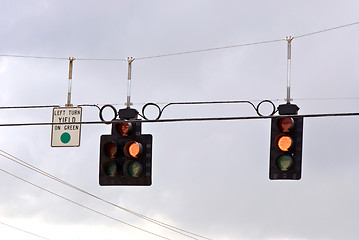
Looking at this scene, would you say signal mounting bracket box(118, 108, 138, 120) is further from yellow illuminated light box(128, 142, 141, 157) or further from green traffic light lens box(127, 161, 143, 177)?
green traffic light lens box(127, 161, 143, 177)

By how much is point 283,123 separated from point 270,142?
43cm

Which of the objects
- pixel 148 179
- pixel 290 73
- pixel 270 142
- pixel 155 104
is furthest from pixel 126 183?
pixel 290 73

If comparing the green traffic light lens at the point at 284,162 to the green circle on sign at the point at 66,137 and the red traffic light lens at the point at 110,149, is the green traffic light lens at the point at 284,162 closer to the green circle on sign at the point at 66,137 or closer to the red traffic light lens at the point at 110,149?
the red traffic light lens at the point at 110,149

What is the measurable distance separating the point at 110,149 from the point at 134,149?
48 centimetres

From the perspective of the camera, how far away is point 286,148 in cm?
1310

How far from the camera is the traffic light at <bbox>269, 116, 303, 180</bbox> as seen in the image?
13008 millimetres

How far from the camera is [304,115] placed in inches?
517

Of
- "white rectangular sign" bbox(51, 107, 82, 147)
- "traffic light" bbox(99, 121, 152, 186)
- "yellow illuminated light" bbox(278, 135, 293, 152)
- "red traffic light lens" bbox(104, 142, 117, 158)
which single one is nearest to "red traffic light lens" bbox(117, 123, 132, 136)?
"traffic light" bbox(99, 121, 152, 186)

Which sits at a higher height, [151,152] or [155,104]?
[155,104]

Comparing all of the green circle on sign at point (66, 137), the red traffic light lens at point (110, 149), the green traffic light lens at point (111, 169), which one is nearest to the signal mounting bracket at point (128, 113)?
the red traffic light lens at point (110, 149)

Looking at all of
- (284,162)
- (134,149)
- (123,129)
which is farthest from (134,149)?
(284,162)

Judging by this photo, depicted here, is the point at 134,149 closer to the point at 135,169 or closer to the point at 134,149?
the point at 134,149

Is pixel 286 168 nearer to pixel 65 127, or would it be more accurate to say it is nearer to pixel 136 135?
pixel 136 135

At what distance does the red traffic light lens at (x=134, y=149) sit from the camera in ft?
44.3
